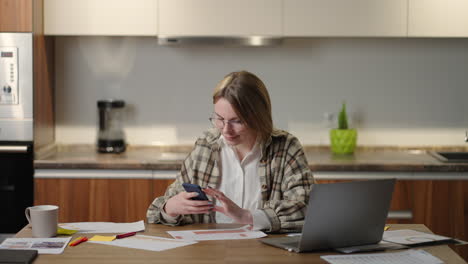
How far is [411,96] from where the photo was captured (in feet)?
13.7

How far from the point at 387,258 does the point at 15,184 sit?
2371 mm

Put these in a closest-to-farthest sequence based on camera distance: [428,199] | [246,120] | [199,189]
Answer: [199,189] → [246,120] → [428,199]

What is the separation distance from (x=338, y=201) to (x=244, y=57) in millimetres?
2402

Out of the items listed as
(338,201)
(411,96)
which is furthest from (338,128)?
(338,201)

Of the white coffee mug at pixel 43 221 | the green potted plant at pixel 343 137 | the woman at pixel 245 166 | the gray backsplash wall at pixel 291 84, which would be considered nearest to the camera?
the white coffee mug at pixel 43 221

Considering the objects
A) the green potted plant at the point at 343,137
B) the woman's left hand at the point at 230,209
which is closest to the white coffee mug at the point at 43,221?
the woman's left hand at the point at 230,209

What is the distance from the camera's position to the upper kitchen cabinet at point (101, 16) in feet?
12.4

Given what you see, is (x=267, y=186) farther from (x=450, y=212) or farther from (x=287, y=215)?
(x=450, y=212)

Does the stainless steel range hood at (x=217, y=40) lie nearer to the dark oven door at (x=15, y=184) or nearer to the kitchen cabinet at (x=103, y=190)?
the kitchen cabinet at (x=103, y=190)

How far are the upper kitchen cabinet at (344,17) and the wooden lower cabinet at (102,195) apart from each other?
3.92 feet

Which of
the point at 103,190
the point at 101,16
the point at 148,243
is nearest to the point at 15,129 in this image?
the point at 103,190

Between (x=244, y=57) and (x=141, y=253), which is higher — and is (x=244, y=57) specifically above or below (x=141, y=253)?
above

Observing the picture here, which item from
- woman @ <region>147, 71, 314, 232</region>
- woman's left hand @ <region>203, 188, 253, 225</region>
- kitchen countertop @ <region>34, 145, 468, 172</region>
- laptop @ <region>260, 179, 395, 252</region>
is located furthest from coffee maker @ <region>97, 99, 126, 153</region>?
laptop @ <region>260, 179, 395, 252</region>

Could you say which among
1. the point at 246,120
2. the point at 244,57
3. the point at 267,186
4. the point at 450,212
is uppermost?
the point at 244,57
